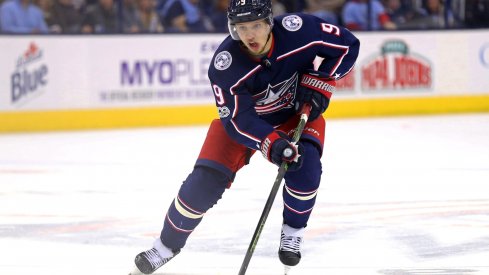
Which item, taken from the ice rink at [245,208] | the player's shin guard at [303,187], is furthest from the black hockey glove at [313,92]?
the ice rink at [245,208]

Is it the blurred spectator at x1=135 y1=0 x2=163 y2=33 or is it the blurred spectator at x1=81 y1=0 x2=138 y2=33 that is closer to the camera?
the blurred spectator at x1=81 y1=0 x2=138 y2=33

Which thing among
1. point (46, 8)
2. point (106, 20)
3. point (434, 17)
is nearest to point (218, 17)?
point (106, 20)

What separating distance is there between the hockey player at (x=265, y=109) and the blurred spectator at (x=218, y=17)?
20.9 feet

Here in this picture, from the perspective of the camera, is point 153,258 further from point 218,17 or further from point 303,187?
point 218,17

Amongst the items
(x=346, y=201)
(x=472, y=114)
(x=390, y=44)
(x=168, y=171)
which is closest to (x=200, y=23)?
(x=390, y=44)

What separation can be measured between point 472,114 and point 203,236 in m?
6.78

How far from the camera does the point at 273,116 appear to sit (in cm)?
383

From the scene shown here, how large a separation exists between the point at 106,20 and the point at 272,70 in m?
6.35

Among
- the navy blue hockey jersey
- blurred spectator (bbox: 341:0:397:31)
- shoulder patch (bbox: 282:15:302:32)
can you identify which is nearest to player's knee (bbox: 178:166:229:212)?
the navy blue hockey jersey

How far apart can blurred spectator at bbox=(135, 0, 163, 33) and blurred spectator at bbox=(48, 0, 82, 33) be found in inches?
23.6

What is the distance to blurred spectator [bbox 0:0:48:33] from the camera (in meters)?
9.27

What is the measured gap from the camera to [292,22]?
147 inches

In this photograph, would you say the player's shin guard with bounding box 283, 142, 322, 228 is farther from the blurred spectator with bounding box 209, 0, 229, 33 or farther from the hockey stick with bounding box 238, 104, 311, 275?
the blurred spectator with bounding box 209, 0, 229, 33

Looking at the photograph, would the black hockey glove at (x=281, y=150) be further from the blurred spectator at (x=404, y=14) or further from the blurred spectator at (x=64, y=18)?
the blurred spectator at (x=404, y=14)
